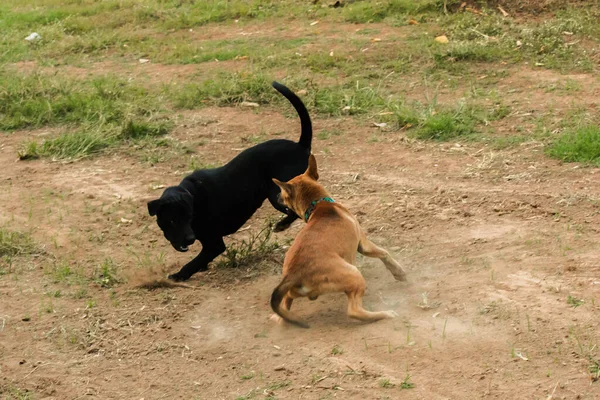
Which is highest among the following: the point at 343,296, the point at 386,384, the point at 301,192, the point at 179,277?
the point at 301,192

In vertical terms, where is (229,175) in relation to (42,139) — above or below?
above

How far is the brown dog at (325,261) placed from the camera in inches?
229

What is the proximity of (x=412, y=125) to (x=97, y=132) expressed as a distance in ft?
11.2

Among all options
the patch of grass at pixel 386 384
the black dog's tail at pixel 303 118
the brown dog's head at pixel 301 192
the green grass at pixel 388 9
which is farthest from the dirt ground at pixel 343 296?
the green grass at pixel 388 9

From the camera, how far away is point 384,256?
646 cm

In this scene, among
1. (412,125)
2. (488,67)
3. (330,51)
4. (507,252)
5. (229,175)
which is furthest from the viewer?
(330,51)

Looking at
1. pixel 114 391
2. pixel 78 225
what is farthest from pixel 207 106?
pixel 114 391

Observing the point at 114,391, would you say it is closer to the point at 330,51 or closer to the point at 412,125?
the point at 412,125

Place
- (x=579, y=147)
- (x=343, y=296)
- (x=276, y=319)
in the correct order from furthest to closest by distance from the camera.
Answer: (x=579, y=147) → (x=343, y=296) → (x=276, y=319)

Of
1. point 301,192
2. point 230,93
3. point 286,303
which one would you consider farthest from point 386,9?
point 286,303

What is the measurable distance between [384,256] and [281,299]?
100cm

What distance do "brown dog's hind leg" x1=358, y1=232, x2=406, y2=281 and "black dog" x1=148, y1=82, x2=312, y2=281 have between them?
98 cm

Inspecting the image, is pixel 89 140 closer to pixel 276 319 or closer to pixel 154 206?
pixel 154 206

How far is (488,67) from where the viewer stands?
11.0 meters
